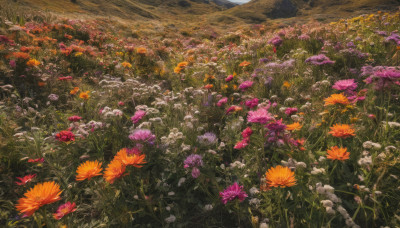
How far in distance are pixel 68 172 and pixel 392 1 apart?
111 meters

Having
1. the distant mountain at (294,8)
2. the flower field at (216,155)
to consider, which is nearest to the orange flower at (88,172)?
the flower field at (216,155)

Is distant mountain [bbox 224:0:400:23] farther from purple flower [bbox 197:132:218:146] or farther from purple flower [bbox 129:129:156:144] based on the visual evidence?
purple flower [bbox 129:129:156:144]

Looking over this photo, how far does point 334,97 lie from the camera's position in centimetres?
188

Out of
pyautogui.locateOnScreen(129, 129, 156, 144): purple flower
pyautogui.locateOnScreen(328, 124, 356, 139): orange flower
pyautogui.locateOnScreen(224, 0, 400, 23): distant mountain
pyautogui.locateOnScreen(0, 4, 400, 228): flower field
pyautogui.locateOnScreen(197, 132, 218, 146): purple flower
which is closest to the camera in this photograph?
pyautogui.locateOnScreen(0, 4, 400, 228): flower field

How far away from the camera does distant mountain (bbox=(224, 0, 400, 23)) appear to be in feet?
261

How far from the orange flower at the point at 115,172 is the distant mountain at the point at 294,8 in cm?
8636

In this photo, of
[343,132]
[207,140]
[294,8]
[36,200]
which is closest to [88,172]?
[36,200]

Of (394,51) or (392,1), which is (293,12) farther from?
(394,51)

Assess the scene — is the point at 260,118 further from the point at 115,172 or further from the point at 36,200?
the point at 36,200

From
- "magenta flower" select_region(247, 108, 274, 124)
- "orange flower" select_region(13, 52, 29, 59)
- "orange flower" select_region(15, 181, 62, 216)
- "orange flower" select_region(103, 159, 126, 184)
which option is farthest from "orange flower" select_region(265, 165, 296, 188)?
"orange flower" select_region(13, 52, 29, 59)

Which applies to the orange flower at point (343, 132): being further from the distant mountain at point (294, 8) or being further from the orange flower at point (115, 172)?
the distant mountain at point (294, 8)

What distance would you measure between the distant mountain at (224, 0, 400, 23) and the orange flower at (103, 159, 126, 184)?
86.4 meters

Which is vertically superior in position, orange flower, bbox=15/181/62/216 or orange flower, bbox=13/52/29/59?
orange flower, bbox=13/52/29/59

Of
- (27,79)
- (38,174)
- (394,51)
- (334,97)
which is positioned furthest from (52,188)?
(394,51)
